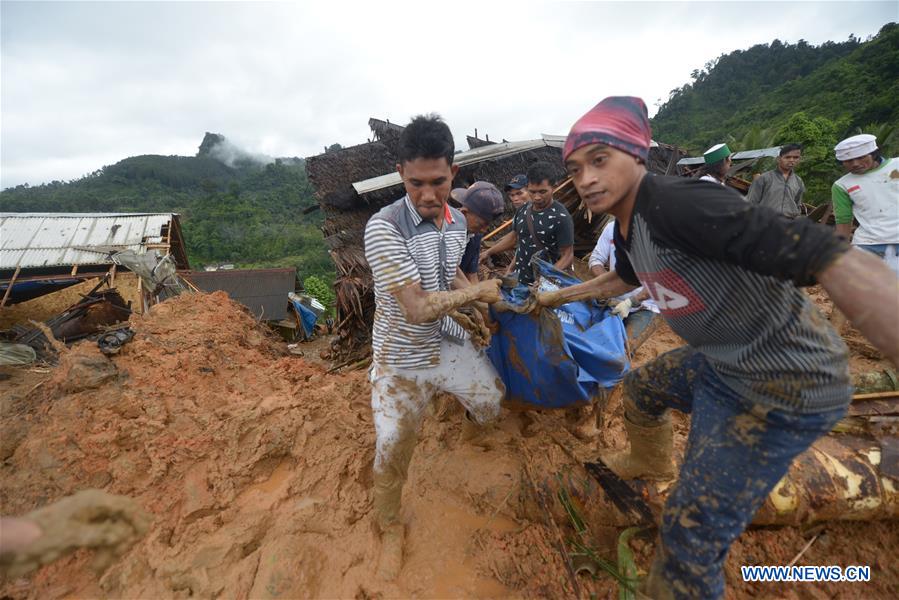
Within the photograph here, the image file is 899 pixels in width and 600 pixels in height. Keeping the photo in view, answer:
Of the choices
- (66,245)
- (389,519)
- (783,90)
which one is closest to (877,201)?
(389,519)

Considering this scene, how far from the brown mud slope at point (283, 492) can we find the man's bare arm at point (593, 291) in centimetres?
111

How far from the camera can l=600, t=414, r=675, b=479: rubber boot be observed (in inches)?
82.8

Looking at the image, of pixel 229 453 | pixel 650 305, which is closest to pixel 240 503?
pixel 229 453

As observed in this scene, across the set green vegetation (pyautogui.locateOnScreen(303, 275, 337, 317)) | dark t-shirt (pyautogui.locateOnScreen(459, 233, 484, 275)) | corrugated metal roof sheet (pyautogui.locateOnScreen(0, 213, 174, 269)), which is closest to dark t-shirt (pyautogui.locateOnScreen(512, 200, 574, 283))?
dark t-shirt (pyautogui.locateOnScreen(459, 233, 484, 275))

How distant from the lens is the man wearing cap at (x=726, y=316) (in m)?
1.04

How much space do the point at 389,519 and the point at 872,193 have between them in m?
4.70

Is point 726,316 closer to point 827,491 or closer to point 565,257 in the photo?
point 827,491

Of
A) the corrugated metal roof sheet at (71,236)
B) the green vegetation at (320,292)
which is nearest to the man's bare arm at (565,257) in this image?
the corrugated metal roof sheet at (71,236)

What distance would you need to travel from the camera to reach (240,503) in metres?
2.55

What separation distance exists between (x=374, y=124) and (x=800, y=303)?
694cm

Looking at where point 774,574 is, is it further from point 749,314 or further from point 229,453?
point 229,453

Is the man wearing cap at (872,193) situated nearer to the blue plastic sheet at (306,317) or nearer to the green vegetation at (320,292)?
the blue plastic sheet at (306,317)

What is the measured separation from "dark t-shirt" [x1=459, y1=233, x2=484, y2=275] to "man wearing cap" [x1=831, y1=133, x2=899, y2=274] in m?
3.31

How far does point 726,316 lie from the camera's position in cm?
131
